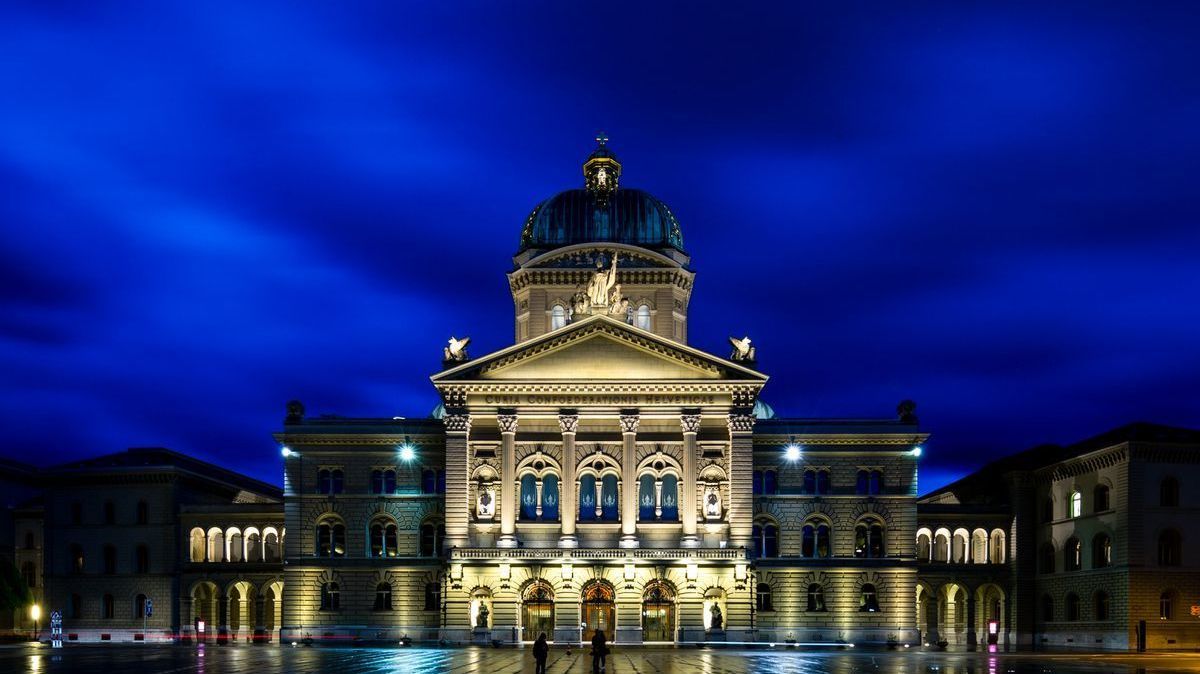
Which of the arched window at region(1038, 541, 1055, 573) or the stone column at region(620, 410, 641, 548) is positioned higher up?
the stone column at region(620, 410, 641, 548)

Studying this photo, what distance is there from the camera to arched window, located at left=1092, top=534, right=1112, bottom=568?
93.1m

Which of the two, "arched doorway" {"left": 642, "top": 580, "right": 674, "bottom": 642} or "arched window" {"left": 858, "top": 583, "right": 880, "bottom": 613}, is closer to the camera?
"arched doorway" {"left": 642, "top": 580, "right": 674, "bottom": 642}

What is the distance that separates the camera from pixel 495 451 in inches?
3755

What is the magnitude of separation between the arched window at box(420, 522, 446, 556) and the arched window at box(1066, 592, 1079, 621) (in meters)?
43.2

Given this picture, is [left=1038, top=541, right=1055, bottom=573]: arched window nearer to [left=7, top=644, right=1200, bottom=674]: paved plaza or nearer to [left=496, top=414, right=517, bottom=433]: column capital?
[left=7, top=644, right=1200, bottom=674]: paved plaza

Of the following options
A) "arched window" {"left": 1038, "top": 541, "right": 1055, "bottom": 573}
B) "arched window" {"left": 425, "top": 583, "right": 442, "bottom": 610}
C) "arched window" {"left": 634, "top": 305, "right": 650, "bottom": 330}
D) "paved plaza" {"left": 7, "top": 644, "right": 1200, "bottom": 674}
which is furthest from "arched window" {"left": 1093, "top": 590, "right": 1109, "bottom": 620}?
"arched window" {"left": 425, "top": 583, "right": 442, "bottom": 610}

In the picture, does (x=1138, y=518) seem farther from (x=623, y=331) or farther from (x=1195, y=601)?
(x=623, y=331)

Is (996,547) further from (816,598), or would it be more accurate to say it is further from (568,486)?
(568,486)

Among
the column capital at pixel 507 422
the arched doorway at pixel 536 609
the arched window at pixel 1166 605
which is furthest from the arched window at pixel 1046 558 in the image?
the column capital at pixel 507 422

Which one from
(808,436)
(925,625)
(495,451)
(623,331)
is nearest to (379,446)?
(495,451)

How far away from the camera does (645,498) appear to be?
95.2 m

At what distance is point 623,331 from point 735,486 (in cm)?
1237

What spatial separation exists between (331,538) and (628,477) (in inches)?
872

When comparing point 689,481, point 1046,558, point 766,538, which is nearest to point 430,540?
point 689,481
